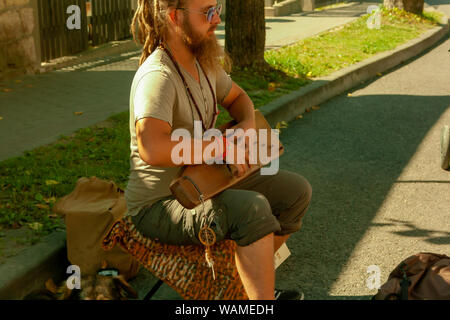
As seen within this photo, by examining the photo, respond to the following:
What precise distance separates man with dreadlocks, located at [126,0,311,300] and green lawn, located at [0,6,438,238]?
1062mm

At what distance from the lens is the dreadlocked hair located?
2979 mm

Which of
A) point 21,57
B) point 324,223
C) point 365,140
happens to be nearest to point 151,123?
point 324,223

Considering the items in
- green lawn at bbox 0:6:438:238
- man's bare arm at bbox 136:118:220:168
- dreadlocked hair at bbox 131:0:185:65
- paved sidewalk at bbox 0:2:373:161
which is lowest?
paved sidewalk at bbox 0:2:373:161

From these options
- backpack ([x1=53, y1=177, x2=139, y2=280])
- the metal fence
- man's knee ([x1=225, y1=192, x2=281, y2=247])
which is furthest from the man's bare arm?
the metal fence

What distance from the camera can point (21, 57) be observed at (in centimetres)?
889

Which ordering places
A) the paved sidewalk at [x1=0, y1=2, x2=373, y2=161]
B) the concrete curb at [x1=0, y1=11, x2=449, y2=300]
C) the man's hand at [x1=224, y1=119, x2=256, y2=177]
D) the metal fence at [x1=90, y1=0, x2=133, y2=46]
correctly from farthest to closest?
the metal fence at [x1=90, y1=0, x2=133, y2=46] → the paved sidewalk at [x1=0, y1=2, x2=373, y2=161] → the concrete curb at [x1=0, y1=11, x2=449, y2=300] → the man's hand at [x1=224, y1=119, x2=256, y2=177]

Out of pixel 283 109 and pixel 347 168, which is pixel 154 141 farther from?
pixel 283 109

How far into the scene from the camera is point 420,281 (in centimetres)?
310

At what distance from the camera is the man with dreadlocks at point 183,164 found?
9.23 feet

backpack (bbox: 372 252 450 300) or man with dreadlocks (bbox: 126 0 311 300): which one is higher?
man with dreadlocks (bbox: 126 0 311 300)

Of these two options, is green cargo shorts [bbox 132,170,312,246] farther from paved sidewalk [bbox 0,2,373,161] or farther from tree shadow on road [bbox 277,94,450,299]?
paved sidewalk [bbox 0,2,373,161]
